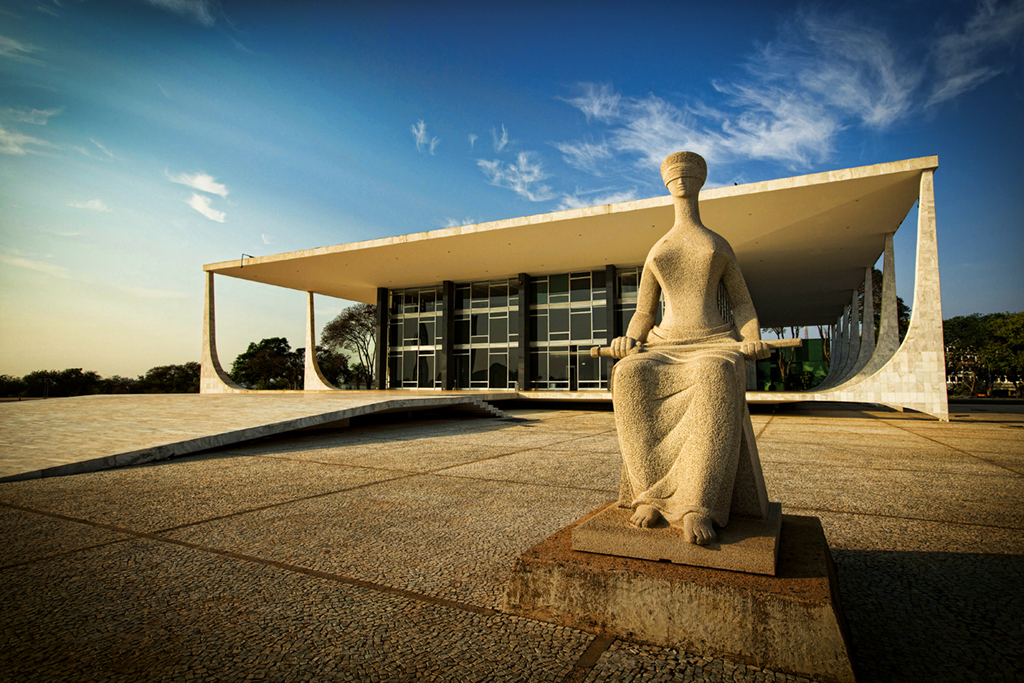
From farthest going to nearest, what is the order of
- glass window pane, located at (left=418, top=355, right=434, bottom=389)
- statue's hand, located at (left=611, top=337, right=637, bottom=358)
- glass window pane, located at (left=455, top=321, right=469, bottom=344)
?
glass window pane, located at (left=418, top=355, right=434, bottom=389)
glass window pane, located at (left=455, top=321, right=469, bottom=344)
statue's hand, located at (left=611, top=337, right=637, bottom=358)

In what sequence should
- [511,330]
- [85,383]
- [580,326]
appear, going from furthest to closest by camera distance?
Answer: [85,383] < [511,330] < [580,326]

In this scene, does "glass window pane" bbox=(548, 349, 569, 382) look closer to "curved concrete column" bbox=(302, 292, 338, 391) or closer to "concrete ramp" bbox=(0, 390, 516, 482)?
"concrete ramp" bbox=(0, 390, 516, 482)

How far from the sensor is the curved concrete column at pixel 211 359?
85.9 feet

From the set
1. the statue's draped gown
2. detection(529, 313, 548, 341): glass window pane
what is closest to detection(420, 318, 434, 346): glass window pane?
detection(529, 313, 548, 341): glass window pane

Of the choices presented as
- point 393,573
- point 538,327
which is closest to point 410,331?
point 538,327

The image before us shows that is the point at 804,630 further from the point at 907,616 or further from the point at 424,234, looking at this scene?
the point at 424,234

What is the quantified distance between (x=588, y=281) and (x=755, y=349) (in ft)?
71.9

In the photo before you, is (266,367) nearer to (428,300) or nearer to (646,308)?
(428,300)

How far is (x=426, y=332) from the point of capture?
28.0m

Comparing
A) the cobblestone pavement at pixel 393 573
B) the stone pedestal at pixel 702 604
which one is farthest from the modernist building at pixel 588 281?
the stone pedestal at pixel 702 604

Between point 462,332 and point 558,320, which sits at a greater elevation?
point 558,320

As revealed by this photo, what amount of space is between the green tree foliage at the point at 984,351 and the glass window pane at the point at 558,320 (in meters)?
32.4

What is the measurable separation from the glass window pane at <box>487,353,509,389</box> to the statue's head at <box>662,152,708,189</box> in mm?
22469

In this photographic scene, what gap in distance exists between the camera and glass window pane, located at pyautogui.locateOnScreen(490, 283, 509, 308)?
2619 cm
